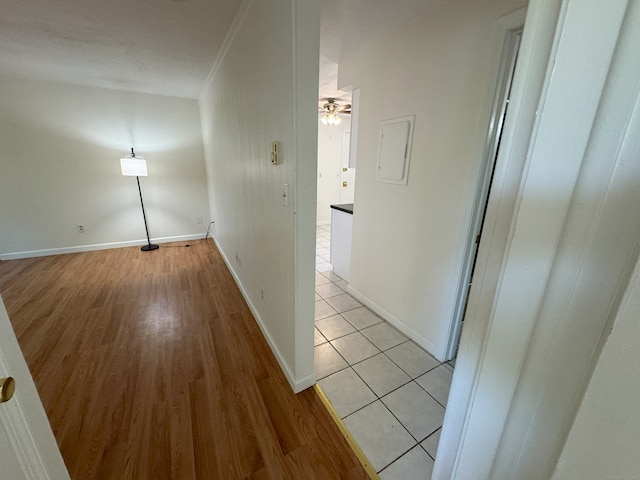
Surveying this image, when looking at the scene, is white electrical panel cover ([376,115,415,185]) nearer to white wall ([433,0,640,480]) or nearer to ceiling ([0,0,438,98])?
ceiling ([0,0,438,98])

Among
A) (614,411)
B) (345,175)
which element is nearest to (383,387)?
(614,411)

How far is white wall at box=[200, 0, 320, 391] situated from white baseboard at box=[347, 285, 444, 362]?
0.95 m

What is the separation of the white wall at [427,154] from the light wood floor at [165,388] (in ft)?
3.62

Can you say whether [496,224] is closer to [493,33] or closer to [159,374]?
[493,33]

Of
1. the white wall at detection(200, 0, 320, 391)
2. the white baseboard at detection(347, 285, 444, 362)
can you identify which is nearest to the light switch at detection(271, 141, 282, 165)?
the white wall at detection(200, 0, 320, 391)

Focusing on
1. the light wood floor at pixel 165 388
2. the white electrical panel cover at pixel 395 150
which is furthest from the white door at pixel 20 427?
the white electrical panel cover at pixel 395 150

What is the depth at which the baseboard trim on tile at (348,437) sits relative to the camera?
120 centimetres

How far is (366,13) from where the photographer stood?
1707 mm

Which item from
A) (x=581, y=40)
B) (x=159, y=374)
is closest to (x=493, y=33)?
(x=581, y=40)

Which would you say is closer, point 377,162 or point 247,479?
point 247,479

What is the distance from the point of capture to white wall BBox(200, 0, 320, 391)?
3.95 feet

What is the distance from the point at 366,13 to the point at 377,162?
3.34 feet

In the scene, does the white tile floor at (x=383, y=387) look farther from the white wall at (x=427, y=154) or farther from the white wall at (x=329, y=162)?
the white wall at (x=329, y=162)

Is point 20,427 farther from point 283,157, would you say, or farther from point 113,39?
point 113,39
